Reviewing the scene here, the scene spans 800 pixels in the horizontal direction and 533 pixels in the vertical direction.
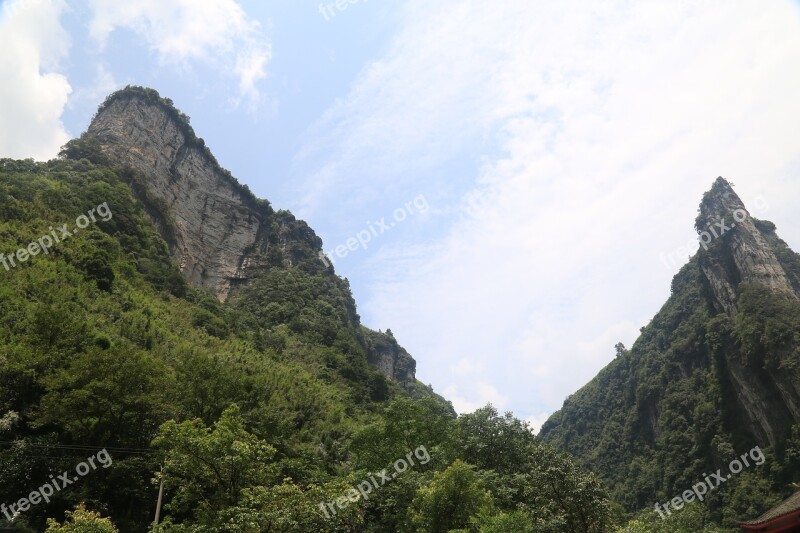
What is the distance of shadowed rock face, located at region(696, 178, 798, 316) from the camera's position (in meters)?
70.3

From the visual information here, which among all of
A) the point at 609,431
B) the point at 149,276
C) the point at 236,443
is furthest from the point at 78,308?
the point at 609,431

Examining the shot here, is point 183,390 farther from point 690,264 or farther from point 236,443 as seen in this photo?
point 690,264

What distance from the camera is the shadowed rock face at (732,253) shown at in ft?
231

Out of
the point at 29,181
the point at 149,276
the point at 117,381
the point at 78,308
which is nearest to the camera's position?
the point at 117,381

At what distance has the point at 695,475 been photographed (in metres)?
71.6

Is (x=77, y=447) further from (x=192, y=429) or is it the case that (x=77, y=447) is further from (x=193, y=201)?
(x=193, y=201)

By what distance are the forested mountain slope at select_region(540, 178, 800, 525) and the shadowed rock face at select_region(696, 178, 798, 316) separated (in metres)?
0.19

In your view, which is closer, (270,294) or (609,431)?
(270,294)

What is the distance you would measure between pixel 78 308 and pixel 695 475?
83.1 meters

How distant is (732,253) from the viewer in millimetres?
76125

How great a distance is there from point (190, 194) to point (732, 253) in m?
87.5

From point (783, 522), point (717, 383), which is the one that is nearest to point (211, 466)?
point (783, 522)

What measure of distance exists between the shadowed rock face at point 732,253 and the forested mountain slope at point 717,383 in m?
0.19

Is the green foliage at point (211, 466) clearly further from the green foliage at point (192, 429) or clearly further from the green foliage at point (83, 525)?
the green foliage at point (83, 525)
